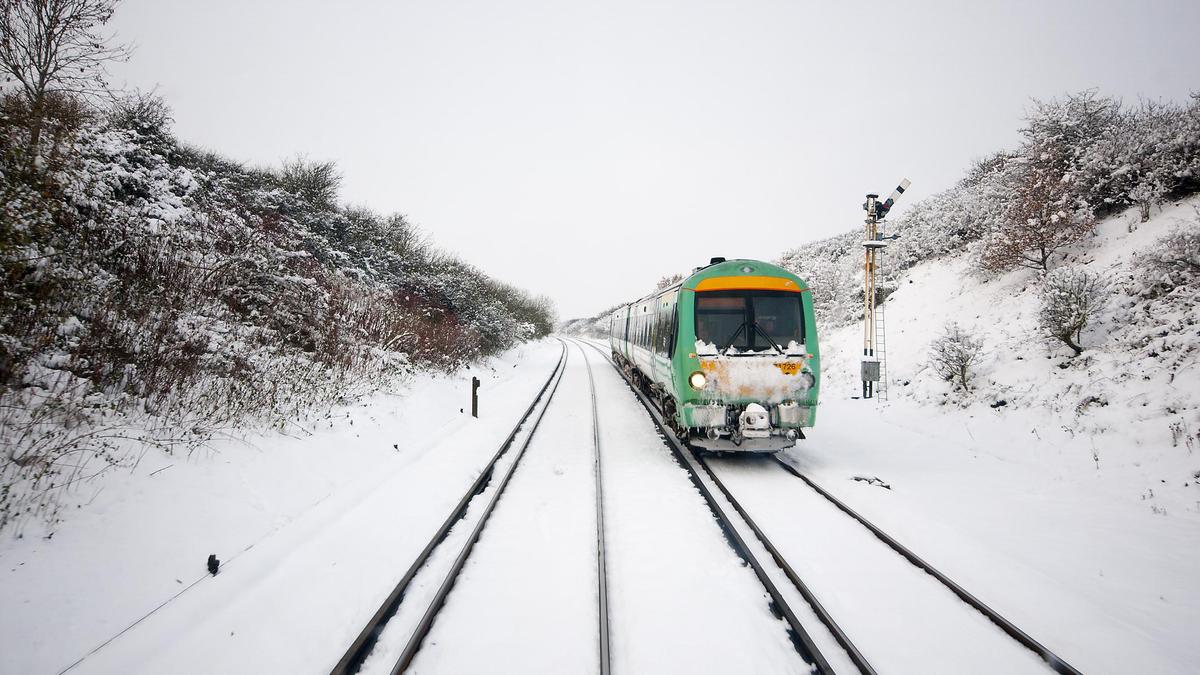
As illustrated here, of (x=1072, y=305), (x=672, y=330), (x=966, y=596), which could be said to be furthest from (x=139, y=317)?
(x=1072, y=305)

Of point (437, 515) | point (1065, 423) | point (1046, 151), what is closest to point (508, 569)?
point (437, 515)

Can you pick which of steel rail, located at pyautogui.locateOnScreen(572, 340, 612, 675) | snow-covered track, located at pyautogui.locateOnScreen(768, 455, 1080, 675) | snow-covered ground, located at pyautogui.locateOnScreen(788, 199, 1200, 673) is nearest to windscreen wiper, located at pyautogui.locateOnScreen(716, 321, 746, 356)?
snow-covered ground, located at pyautogui.locateOnScreen(788, 199, 1200, 673)

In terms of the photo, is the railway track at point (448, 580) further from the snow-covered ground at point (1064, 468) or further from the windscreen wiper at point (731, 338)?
the snow-covered ground at point (1064, 468)

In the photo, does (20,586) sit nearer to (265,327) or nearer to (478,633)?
(478,633)

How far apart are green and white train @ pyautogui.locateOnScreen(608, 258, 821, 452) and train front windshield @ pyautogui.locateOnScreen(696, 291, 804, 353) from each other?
16mm

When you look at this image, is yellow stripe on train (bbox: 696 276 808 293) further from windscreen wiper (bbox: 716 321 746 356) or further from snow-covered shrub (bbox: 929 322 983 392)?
snow-covered shrub (bbox: 929 322 983 392)

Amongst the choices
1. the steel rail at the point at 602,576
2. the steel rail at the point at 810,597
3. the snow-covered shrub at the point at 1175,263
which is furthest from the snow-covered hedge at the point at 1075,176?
the steel rail at the point at 602,576

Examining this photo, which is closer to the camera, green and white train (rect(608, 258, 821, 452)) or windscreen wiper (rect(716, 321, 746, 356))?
green and white train (rect(608, 258, 821, 452))

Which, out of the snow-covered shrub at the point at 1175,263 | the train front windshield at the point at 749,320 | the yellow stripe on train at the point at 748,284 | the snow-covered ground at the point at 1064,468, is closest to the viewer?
the snow-covered ground at the point at 1064,468

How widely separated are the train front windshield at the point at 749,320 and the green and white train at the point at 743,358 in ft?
0.05

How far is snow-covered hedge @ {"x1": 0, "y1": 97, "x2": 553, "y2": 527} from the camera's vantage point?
3941mm

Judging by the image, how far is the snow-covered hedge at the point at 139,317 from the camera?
3941 mm

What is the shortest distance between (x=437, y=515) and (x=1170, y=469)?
9.23 metres

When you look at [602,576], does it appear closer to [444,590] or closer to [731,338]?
[444,590]
